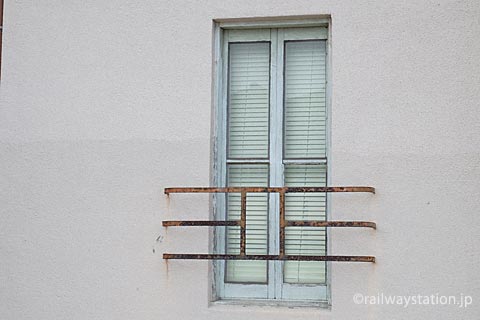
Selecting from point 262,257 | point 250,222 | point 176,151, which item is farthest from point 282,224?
point 176,151

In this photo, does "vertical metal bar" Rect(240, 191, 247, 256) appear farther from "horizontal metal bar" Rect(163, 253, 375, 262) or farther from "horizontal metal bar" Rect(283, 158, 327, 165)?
"horizontal metal bar" Rect(283, 158, 327, 165)

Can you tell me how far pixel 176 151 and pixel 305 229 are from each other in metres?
1.06

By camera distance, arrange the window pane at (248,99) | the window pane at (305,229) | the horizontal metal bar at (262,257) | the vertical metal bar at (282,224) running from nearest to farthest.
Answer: the horizontal metal bar at (262,257), the vertical metal bar at (282,224), the window pane at (305,229), the window pane at (248,99)

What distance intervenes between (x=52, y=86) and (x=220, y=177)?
1408mm

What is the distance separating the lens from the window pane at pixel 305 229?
20.3 ft

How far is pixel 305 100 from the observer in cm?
632

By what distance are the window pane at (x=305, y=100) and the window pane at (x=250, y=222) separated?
11.2 inches

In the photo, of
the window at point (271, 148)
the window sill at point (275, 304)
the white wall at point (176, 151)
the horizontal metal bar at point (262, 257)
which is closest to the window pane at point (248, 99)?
the window at point (271, 148)

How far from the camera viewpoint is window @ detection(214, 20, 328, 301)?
6230mm

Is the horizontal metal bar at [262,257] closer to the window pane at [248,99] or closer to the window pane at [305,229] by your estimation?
the window pane at [305,229]

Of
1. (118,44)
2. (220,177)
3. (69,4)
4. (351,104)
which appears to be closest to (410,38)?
(351,104)

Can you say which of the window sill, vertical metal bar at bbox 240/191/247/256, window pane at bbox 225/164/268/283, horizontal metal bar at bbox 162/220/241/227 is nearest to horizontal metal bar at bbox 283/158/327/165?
window pane at bbox 225/164/268/283

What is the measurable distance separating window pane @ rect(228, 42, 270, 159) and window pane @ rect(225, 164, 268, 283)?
115 mm

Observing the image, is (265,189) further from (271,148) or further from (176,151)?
(176,151)
